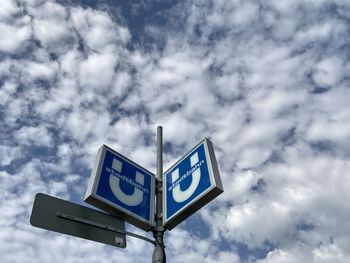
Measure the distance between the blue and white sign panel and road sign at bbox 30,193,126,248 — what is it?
0.15 m

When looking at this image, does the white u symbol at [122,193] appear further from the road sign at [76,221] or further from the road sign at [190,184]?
the road sign at [190,184]

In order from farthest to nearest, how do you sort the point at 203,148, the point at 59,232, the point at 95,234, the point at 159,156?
the point at 159,156, the point at 203,148, the point at 95,234, the point at 59,232

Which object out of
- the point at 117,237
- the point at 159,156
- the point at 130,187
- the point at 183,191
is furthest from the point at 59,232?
the point at 159,156

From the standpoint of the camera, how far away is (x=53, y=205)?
4.34 meters

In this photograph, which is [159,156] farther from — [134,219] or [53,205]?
[53,205]

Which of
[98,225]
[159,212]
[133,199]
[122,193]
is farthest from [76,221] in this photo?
[159,212]

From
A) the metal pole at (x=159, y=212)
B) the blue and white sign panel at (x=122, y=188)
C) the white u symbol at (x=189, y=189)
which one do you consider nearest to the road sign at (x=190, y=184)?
the white u symbol at (x=189, y=189)

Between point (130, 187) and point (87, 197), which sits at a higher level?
point (130, 187)

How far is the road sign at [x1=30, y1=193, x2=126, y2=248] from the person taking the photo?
4.18 meters

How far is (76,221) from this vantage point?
174 inches

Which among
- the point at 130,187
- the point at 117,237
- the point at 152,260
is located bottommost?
the point at 152,260

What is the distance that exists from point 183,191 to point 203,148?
2.52 feet

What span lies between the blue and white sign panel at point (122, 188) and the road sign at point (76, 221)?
15 centimetres

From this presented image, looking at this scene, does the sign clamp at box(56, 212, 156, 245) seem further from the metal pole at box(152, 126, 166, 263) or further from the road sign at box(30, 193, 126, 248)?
the metal pole at box(152, 126, 166, 263)
